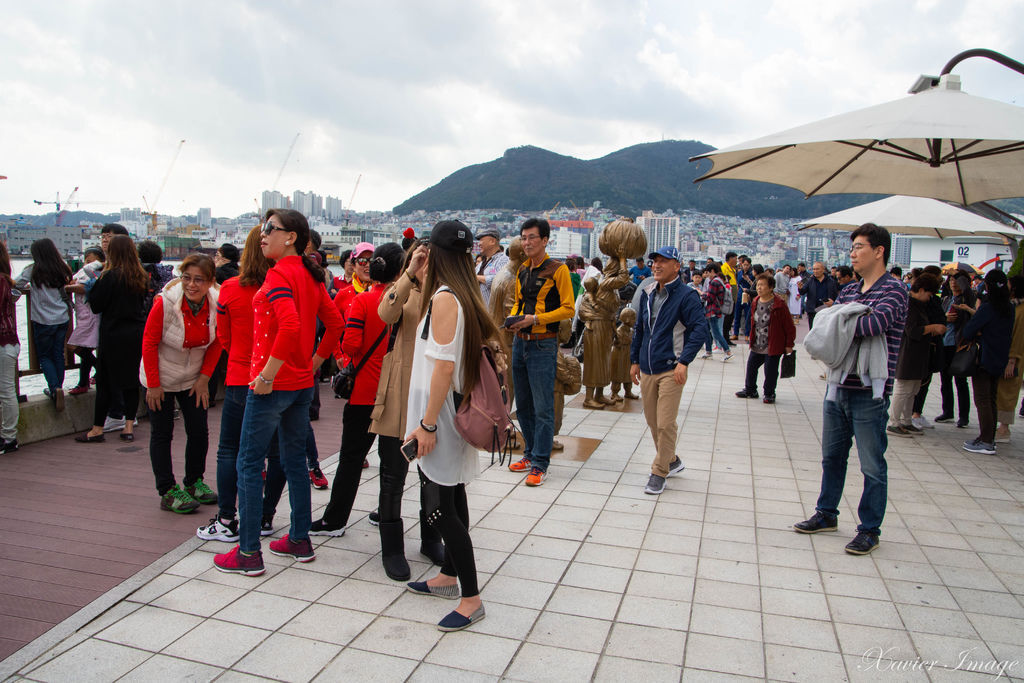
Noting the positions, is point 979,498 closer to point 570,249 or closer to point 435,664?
point 435,664

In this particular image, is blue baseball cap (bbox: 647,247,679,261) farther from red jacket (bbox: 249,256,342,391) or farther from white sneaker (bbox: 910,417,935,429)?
white sneaker (bbox: 910,417,935,429)

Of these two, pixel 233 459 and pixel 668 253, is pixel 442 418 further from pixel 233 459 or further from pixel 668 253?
pixel 668 253

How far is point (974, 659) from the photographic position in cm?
295

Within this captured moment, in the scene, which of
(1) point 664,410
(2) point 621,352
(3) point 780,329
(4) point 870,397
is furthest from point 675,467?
(3) point 780,329

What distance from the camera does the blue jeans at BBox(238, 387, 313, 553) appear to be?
354 cm

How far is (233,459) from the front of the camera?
394 cm

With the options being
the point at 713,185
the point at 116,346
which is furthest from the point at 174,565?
the point at 713,185

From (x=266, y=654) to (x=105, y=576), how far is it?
131 cm

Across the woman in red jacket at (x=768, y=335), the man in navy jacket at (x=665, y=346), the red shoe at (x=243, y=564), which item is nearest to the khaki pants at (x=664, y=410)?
the man in navy jacket at (x=665, y=346)

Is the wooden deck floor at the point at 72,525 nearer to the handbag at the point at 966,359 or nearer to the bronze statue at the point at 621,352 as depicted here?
the bronze statue at the point at 621,352

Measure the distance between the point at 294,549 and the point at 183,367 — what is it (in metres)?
1.53

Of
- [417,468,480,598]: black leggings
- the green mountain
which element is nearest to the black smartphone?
[417,468,480,598]: black leggings

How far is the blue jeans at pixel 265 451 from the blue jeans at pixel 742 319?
15713 mm

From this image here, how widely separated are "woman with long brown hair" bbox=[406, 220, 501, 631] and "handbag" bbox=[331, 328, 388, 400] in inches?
33.5
